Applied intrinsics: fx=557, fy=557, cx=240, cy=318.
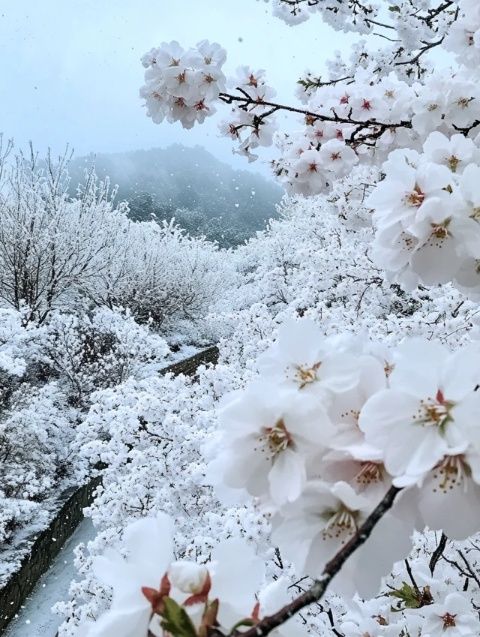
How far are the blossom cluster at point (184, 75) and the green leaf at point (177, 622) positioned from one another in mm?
2223

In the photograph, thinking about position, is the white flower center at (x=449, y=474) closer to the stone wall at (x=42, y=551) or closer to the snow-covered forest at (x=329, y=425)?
the snow-covered forest at (x=329, y=425)

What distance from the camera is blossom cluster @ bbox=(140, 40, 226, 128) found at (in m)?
2.44

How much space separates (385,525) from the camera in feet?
2.51

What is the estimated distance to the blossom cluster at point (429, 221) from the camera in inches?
47.2

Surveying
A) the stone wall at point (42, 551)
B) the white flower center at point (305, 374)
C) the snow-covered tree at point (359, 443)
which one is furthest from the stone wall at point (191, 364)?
the white flower center at point (305, 374)

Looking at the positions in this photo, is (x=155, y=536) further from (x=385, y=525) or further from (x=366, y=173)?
(x=366, y=173)

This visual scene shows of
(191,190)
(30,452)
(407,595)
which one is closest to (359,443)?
(407,595)

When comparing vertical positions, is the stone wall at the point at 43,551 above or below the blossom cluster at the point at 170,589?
above

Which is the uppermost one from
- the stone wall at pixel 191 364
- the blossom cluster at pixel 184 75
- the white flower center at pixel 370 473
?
the stone wall at pixel 191 364

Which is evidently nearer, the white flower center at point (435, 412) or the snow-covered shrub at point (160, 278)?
the white flower center at point (435, 412)

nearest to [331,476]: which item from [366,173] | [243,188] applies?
[366,173]

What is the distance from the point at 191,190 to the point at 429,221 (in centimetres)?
8299

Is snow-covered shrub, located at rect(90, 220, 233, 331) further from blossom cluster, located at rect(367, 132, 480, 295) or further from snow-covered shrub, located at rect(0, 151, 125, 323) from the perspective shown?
blossom cluster, located at rect(367, 132, 480, 295)

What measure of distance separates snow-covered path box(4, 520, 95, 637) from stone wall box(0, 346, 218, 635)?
0.24 ft
